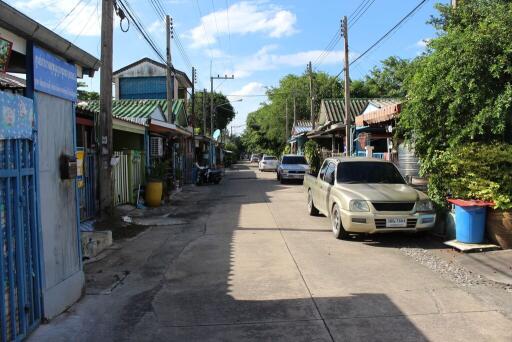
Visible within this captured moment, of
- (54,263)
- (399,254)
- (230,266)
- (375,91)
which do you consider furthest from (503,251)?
(375,91)

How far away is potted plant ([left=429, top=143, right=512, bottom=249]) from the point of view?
818cm

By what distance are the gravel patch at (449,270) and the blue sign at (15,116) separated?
543cm

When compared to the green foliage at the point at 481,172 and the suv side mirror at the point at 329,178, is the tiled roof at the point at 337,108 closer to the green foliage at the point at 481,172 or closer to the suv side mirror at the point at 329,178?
the suv side mirror at the point at 329,178

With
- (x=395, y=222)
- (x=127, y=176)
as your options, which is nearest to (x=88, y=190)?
(x=127, y=176)

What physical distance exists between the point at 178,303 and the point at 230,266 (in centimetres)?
185

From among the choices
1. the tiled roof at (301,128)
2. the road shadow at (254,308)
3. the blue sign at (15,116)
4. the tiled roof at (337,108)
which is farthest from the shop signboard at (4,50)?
the tiled roof at (301,128)

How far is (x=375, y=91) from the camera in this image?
1858 inches

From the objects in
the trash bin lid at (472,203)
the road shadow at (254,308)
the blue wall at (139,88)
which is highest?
the blue wall at (139,88)

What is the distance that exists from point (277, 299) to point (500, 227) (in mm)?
4476

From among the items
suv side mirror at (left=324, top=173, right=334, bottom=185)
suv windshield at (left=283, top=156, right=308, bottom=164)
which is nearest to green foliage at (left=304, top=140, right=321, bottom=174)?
suv windshield at (left=283, top=156, right=308, bottom=164)

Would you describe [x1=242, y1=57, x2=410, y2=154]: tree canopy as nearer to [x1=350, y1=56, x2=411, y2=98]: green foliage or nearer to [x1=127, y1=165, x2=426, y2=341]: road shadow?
[x1=350, y1=56, x2=411, y2=98]: green foliage

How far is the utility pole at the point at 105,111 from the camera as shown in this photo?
1144 centimetres

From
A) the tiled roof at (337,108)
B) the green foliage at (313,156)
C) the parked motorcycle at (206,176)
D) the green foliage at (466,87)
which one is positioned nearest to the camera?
the green foliage at (466,87)

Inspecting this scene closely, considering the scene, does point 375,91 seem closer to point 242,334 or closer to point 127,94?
point 127,94
